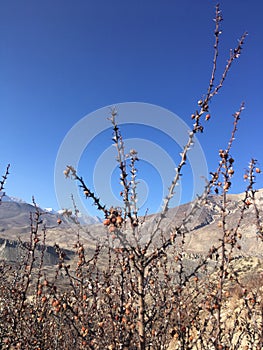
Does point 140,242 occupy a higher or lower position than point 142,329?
higher

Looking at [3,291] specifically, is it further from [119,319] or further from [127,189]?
[127,189]

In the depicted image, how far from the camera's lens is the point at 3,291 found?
24.5 ft

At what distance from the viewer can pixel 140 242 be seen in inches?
105

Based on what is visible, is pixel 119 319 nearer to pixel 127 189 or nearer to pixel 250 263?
pixel 127 189

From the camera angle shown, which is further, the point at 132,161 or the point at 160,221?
the point at 132,161

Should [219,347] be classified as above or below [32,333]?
above

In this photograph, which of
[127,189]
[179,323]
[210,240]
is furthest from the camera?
[210,240]

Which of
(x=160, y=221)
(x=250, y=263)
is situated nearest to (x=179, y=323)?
(x=160, y=221)

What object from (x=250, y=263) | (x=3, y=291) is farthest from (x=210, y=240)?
(x=3, y=291)

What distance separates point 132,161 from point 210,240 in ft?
368

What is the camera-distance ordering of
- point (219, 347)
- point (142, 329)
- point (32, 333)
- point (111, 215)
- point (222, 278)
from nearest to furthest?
point (142, 329) → point (111, 215) → point (219, 347) → point (222, 278) → point (32, 333)

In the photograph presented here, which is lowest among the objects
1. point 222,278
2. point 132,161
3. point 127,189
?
point 222,278

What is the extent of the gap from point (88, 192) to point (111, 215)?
0.32 meters

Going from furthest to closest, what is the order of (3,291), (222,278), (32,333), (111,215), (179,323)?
(3,291), (32,333), (179,323), (222,278), (111,215)
